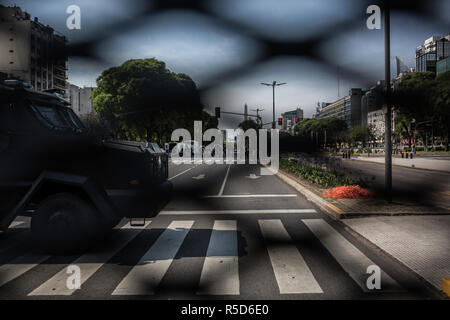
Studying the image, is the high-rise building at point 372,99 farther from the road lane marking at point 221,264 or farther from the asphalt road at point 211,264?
the road lane marking at point 221,264

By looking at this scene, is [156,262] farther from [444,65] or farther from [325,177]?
[325,177]

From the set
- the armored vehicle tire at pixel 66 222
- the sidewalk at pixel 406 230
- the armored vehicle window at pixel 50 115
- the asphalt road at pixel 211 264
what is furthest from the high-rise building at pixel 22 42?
the sidewalk at pixel 406 230

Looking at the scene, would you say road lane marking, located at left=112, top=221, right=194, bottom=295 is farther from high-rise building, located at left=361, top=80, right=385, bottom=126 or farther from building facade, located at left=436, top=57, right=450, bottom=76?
building facade, located at left=436, top=57, right=450, bottom=76

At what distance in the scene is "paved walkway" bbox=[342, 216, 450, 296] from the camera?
12.0 feet

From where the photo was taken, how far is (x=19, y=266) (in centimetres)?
415

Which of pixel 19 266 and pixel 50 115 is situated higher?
pixel 50 115

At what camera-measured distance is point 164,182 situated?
3400mm

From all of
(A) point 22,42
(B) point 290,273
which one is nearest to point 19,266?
(B) point 290,273

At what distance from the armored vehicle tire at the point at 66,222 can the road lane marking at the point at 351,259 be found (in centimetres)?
221

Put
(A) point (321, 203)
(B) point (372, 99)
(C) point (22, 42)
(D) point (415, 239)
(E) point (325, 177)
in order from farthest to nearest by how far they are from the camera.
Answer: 1. (E) point (325, 177)
2. (A) point (321, 203)
3. (D) point (415, 239)
4. (B) point (372, 99)
5. (C) point (22, 42)

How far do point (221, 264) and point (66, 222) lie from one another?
5.26ft

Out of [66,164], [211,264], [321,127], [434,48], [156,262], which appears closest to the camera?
[434,48]
